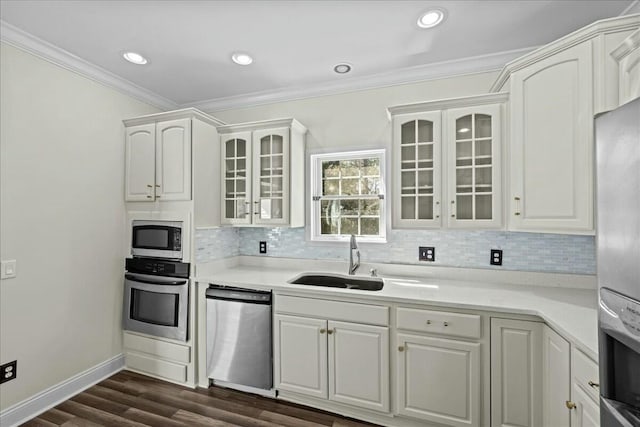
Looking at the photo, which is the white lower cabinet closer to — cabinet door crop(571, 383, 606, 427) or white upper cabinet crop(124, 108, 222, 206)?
cabinet door crop(571, 383, 606, 427)

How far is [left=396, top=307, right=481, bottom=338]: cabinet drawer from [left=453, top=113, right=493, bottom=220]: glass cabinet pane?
74cm

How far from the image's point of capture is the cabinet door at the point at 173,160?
256 cm

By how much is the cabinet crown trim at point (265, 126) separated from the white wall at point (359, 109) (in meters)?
0.19

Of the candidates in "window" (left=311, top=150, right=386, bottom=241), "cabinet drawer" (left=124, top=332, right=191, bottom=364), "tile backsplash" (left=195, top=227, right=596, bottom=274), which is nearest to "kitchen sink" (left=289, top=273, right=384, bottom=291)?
"tile backsplash" (left=195, top=227, right=596, bottom=274)

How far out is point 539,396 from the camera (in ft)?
5.47

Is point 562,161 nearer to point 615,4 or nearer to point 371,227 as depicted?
point 615,4

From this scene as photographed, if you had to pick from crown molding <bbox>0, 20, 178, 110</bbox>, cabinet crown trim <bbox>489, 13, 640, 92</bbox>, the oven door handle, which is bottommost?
the oven door handle

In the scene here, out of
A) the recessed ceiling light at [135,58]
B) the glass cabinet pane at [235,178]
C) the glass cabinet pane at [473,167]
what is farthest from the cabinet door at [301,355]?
the recessed ceiling light at [135,58]

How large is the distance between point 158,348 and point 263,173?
1820 millimetres

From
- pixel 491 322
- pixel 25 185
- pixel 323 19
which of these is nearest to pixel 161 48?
pixel 323 19

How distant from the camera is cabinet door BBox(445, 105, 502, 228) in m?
2.10

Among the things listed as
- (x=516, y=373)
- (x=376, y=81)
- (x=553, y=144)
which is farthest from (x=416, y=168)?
(x=516, y=373)

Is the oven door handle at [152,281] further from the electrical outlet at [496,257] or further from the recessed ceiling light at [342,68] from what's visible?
the electrical outlet at [496,257]

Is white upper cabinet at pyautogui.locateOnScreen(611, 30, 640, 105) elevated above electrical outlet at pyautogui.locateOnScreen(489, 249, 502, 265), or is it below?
above
